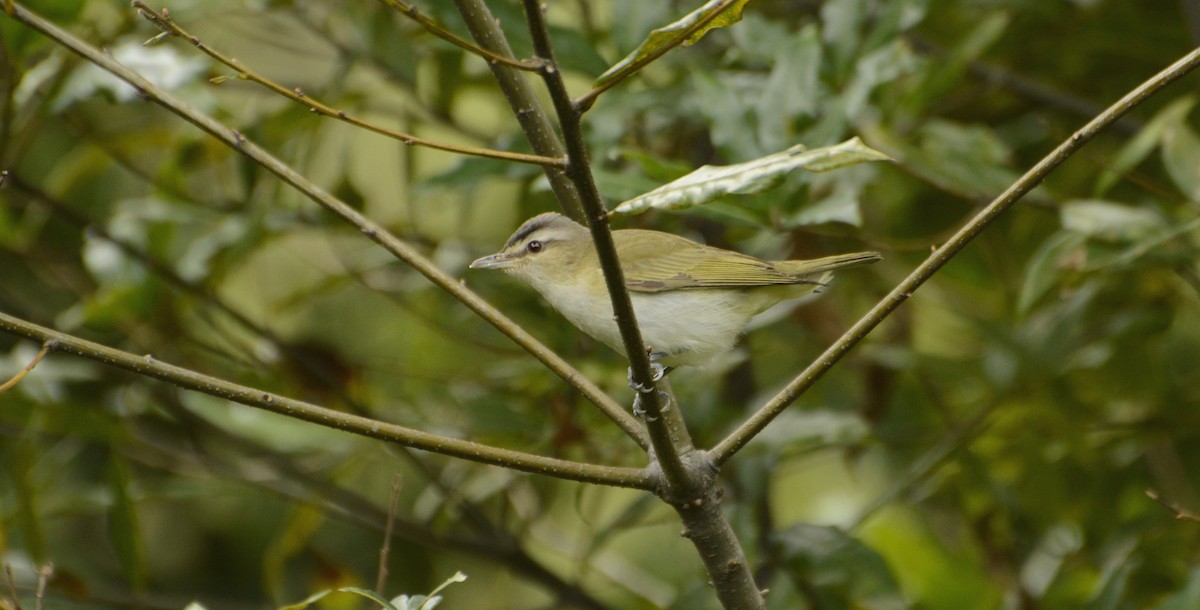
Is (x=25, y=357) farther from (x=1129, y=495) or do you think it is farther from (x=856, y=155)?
(x=1129, y=495)

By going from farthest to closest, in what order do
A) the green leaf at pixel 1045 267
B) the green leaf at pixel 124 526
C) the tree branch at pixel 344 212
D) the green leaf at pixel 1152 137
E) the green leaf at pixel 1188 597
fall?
the green leaf at pixel 124 526 → the green leaf at pixel 1152 137 → the green leaf at pixel 1045 267 → the green leaf at pixel 1188 597 → the tree branch at pixel 344 212

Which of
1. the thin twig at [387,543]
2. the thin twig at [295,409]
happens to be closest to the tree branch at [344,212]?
the thin twig at [295,409]

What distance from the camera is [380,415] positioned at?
3449 millimetres

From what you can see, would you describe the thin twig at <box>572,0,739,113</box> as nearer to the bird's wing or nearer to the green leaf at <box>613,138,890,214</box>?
the green leaf at <box>613,138,890,214</box>

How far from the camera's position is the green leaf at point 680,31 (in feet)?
4.38

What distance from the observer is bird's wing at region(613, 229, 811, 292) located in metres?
2.72

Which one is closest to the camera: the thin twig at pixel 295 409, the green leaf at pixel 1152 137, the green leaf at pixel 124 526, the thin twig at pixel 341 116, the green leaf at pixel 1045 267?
the thin twig at pixel 341 116

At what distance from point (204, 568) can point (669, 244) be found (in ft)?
8.11

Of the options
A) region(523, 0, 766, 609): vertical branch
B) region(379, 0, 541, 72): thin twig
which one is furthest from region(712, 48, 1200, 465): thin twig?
region(379, 0, 541, 72): thin twig

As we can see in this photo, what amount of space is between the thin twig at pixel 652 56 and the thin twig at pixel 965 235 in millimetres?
425

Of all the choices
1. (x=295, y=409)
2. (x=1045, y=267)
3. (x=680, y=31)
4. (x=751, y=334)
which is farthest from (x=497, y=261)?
(x=680, y=31)

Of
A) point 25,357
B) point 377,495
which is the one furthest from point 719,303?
point 377,495

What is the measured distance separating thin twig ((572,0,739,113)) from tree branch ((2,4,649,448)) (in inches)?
21.1

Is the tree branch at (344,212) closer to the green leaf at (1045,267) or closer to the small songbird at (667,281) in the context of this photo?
the small songbird at (667,281)
